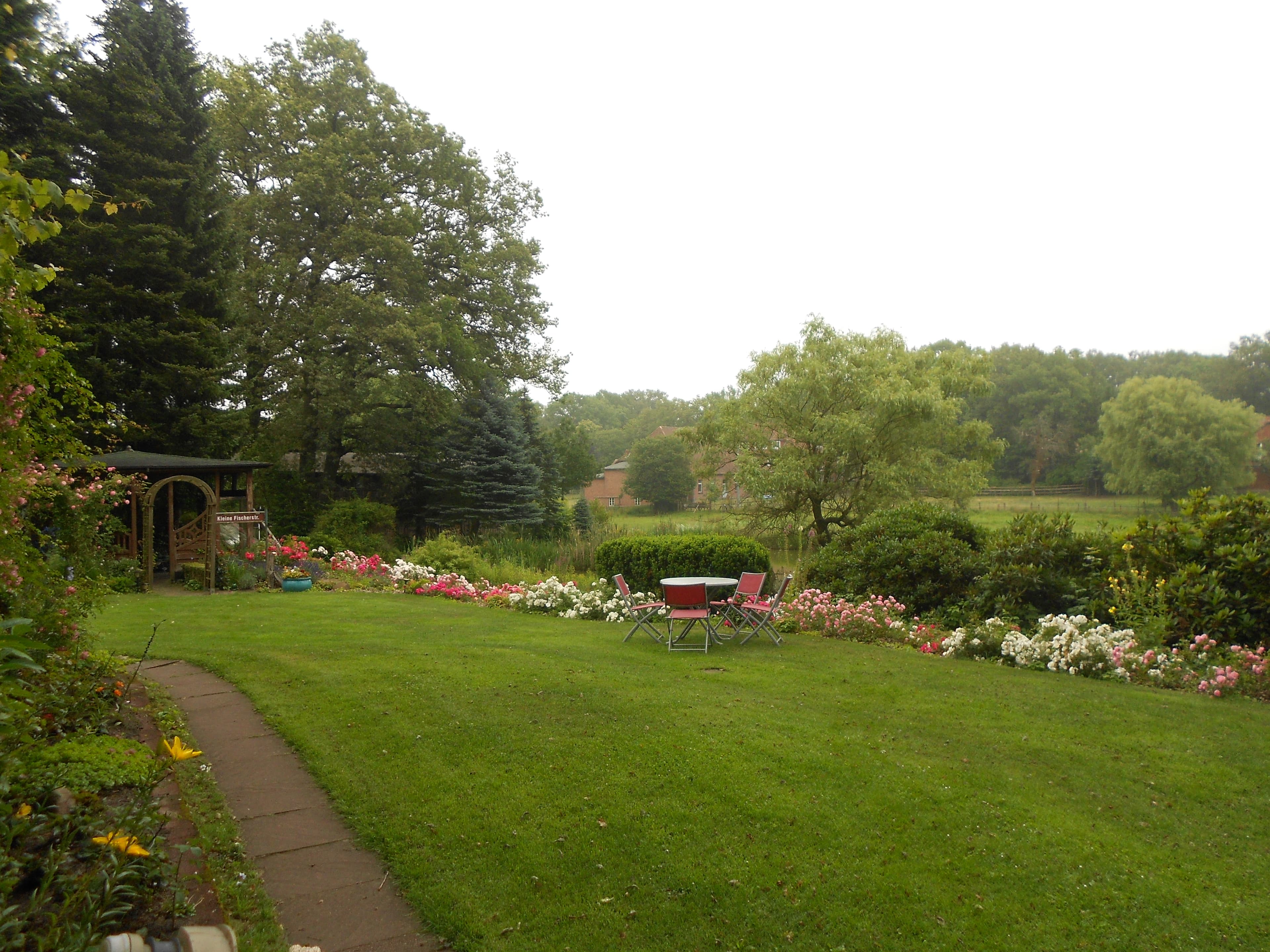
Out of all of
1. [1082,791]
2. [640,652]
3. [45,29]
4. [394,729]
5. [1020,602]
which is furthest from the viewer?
[45,29]

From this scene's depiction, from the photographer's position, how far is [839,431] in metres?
18.7

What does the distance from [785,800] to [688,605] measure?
14.6 feet

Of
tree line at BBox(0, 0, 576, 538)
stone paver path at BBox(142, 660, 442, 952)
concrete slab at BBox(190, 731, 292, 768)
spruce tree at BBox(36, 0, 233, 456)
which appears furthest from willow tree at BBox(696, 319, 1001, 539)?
stone paver path at BBox(142, 660, 442, 952)

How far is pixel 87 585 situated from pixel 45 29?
47.6 feet

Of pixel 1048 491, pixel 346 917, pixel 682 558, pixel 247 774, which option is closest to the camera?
pixel 346 917

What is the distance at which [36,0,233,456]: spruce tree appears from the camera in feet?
55.3

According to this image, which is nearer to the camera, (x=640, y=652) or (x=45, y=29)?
(x=640, y=652)

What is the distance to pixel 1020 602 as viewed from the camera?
908 centimetres

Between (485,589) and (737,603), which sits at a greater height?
(737,603)

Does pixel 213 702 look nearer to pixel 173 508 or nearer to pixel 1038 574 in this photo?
pixel 1038 574

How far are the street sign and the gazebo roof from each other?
0.95 meters

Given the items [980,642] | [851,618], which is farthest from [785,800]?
[851,618]

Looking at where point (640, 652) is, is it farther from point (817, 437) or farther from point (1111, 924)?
point (817, 437)

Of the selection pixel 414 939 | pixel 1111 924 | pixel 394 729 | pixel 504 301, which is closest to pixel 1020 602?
pixel 1111 924
